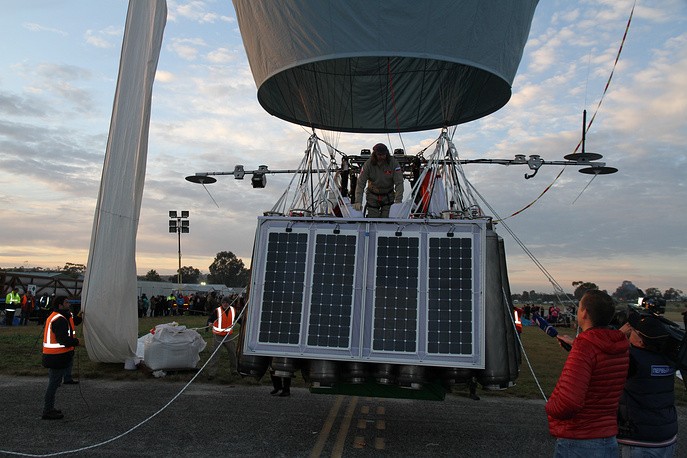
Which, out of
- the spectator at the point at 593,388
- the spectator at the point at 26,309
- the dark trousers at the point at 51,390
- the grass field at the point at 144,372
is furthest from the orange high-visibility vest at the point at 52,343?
the spectator at the point at 26,309

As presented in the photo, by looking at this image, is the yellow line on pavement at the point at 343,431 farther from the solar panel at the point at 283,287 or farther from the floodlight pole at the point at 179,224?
the floodlight pole at the point at 179,224

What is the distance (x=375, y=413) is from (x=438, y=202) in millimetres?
3818

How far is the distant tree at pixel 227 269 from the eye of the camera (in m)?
127

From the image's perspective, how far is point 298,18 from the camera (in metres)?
8.77

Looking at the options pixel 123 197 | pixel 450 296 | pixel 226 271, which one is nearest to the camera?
pixel 450 296

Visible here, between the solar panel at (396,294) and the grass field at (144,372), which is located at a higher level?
the solar panel at (396,294)

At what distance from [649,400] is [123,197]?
10.6m

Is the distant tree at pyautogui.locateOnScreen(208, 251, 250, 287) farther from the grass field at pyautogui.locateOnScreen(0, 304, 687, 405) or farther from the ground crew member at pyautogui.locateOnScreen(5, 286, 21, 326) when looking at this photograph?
the grass field at pyautogui.locateOnScreen(0, 304, 687, 405)

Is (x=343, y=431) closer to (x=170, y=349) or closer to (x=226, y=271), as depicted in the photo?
(x=170, y=349)

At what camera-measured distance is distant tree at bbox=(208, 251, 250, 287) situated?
127 metres

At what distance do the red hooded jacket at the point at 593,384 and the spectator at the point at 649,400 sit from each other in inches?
31.0

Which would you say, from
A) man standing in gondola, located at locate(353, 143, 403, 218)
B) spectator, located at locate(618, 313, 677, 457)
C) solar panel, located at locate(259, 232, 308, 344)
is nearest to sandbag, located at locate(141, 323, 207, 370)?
man standing in gondola, located at locate(353, 143, 403, 218)

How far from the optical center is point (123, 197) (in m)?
11.6

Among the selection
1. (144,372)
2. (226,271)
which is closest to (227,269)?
(226,271)
